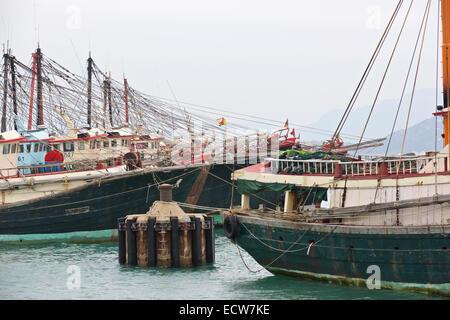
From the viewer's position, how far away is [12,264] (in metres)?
36.5

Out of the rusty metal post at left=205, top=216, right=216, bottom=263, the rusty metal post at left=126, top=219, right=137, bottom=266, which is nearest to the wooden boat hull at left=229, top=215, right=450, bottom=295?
the rusty metal post at left=205, top=216, right=216, bottom=263

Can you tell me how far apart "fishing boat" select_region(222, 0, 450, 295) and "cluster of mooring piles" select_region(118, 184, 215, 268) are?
3223mm

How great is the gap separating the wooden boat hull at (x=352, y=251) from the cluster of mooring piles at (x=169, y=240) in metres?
3.65

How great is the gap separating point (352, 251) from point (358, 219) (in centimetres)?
120

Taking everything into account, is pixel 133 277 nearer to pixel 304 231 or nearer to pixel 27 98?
pixel 304 231

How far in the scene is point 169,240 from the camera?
32.2 metres

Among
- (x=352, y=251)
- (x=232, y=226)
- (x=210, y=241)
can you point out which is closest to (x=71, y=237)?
(x=210, y=241)

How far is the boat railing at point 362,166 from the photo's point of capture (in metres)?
24.9

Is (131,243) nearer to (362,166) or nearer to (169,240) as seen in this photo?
(169,240)

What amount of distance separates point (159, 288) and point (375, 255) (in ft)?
27.4

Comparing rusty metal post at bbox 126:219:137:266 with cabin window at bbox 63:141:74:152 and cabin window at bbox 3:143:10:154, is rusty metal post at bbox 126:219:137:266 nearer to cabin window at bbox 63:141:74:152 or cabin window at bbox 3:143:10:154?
cabin window at bbox 63:141:74:152

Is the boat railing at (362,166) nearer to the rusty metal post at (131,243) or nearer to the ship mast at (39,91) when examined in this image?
the rusty metal post at (131,243)
